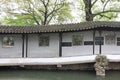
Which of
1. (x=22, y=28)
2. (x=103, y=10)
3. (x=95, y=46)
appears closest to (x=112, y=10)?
(x=103, y=10)

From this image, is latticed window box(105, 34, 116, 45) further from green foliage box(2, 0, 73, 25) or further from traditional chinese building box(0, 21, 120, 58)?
green foliage box(2, 0, 73, 25)

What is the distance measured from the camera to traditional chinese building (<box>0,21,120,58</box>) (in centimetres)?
1756

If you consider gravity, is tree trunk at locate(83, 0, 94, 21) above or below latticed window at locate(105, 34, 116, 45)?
above

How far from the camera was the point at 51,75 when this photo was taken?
49.0 ft

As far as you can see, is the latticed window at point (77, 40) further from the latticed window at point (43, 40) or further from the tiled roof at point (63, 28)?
the latticed window at point (43, 40)

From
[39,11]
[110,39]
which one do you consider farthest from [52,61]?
[39,11]

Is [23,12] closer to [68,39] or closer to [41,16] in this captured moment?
[41,16]

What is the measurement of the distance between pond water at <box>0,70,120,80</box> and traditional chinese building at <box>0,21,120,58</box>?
248 centimetres

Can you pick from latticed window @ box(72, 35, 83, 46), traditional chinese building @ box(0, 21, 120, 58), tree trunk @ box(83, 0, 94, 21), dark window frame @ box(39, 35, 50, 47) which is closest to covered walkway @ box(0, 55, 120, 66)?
traditional chinese building @ box(0, 21, 120, 58)

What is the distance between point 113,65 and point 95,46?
2.11 meters

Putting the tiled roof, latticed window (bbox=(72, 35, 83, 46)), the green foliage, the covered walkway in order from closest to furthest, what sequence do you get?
the covered walkway → the tiled roof → latticed window (bbox=(72, 35, 83, 46)) → the green foliage

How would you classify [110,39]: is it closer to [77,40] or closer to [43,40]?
[77,40]

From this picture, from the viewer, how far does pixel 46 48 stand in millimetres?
18719

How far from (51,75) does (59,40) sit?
4053mm
